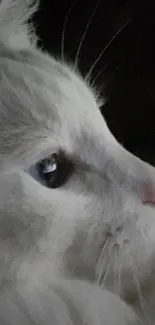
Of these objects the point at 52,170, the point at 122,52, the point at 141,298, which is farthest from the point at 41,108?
the point at 122,52

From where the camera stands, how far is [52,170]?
2.34 ft

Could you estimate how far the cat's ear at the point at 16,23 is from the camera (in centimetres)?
82

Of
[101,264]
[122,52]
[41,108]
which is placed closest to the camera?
[41,108]

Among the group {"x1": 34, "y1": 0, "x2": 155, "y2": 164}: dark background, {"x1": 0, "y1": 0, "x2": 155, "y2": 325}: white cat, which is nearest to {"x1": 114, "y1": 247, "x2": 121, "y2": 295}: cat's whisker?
{"x1": 0, "y1": 0, "x2": 155, "y2": 325}: white cat

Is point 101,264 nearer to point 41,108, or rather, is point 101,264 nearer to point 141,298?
point 141,298

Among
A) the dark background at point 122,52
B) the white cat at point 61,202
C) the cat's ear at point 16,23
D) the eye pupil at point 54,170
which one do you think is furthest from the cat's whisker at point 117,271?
the dark background at point 122,52

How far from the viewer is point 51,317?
2.51 feet

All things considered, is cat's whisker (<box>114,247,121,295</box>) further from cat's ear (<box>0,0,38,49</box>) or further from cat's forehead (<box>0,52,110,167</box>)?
cat's ear (<box>0,0,38,49</box>)

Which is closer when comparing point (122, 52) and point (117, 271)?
point (117, 271)

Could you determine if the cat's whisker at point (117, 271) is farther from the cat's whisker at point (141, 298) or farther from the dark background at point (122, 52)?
the dark background at point (122, 52)

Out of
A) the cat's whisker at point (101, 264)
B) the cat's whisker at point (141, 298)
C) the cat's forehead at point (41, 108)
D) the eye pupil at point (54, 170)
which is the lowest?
the cat's whisker at point (141, 298)

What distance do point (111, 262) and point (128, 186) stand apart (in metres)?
0.11

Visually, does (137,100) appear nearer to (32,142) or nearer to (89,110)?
(89,110)

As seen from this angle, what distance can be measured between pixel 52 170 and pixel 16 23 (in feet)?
0.86
